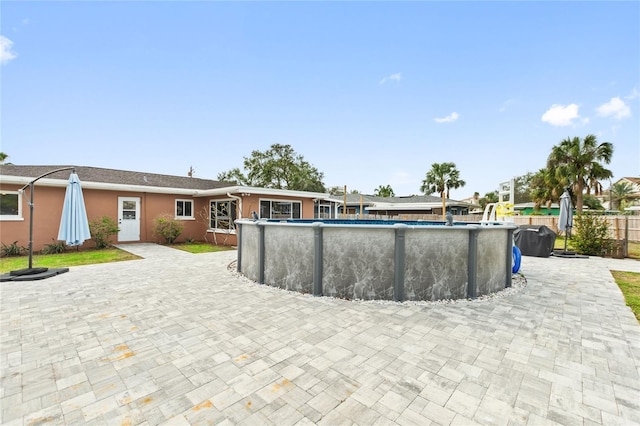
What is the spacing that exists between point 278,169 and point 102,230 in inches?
798

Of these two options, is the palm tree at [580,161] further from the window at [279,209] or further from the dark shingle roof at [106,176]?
the dark shingle roof at [106,176]

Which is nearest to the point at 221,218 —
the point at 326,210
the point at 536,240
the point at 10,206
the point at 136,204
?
the point at 136,204

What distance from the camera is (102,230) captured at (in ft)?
36.6

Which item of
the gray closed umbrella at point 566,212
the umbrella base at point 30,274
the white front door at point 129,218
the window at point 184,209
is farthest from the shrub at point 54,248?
the gray closed umbrella at point 566,212

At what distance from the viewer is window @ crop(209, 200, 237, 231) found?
13594 millimetres

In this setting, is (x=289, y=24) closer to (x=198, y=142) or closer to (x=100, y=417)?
(x=198, y=142)

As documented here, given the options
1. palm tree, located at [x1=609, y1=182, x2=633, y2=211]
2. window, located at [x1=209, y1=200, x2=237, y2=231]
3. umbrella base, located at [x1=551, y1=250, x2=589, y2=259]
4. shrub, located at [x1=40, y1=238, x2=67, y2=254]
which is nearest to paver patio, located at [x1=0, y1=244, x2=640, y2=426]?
umbrella base, located at [x1=551, y1=250, x2=589, y2=259]

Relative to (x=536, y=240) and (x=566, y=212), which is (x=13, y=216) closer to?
(x=536, y=240)

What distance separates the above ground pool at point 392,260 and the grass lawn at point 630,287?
2132 millimetres

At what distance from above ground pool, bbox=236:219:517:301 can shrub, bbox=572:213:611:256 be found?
8.82 m

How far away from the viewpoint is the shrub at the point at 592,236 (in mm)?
10500

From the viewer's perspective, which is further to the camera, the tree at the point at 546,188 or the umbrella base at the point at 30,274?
the tree at the point at 546,188

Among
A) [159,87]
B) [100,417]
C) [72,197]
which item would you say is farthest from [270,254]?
[159,87]

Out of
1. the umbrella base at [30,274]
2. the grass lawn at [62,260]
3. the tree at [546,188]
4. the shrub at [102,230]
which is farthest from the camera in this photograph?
the tree at [546,188]
